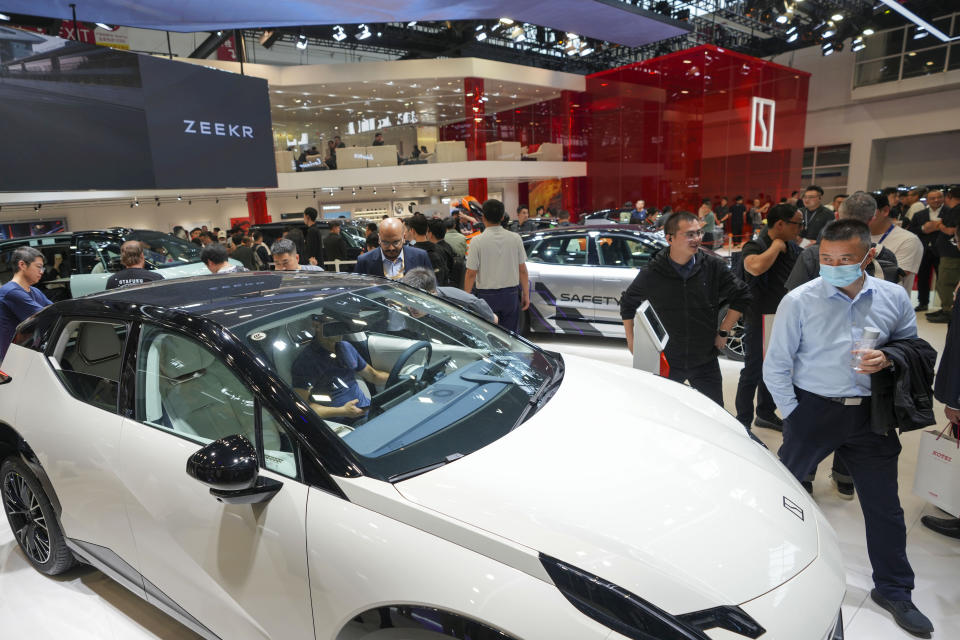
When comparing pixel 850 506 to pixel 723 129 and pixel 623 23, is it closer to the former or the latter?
pixel 623 23

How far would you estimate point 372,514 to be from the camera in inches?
53.2

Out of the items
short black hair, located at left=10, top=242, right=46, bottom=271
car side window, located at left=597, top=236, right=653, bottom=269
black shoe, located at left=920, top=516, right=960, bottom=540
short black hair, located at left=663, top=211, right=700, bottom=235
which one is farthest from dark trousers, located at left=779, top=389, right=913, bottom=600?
short black hair, located at left=10, top=242, right=46, bottom=271

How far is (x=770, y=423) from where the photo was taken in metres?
3.72

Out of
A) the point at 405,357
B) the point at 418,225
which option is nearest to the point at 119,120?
the point at 418,225

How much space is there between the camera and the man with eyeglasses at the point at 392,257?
4164 millimetres

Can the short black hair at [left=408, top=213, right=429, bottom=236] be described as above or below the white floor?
above

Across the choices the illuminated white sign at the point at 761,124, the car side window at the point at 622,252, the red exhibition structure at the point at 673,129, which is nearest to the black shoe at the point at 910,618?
the car side window at the point at 622,252

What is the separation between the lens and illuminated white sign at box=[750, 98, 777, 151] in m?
14.5

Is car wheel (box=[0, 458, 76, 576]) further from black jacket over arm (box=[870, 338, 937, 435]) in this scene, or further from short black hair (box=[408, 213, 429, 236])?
short black hair (box=[408, 213, 429, 236])

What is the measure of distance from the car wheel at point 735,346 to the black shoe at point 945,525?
253 cm

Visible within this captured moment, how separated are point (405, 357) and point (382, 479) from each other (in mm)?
818

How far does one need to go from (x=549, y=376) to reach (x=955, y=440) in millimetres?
1894

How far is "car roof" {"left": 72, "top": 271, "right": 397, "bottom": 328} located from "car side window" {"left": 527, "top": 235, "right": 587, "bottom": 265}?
12.4 feet

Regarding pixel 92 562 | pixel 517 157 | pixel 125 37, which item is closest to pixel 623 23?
pixel 92 562
